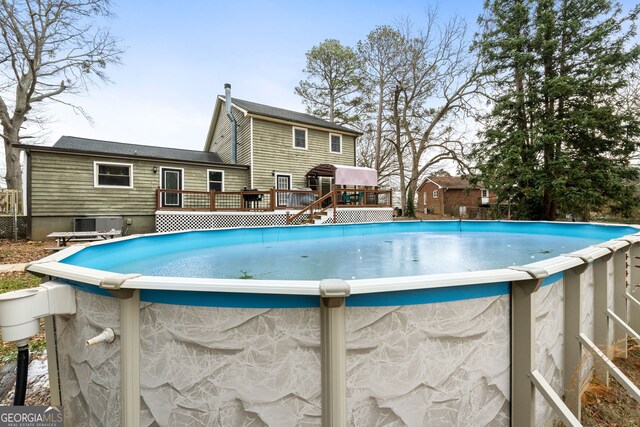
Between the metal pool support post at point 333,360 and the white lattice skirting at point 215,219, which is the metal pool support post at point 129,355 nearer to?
the metal pool support post at point 333,360

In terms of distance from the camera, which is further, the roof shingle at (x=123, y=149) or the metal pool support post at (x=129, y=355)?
the roof shingle at (x=123, y=149)

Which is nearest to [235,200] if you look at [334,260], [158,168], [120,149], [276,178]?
[276,178]

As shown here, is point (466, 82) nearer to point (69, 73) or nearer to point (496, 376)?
point (496, 376)

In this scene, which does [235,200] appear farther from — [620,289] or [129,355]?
[620,289]

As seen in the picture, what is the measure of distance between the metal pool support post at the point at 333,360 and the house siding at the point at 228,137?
46.3 feet

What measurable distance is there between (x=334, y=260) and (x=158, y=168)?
34.1ft

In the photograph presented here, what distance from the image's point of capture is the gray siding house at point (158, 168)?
1062 centimetres

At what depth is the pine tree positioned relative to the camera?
13109mm

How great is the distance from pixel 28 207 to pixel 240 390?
13.3m

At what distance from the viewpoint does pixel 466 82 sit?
19891mm

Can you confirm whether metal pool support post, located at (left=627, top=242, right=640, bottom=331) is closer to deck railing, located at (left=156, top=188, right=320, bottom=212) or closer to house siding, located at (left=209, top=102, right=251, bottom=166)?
deck railing, located at (left=156, top=188, right=320, bottom=212)

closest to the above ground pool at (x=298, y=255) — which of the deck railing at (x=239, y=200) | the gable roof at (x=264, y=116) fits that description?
the deck railing at (x=239, y=200)

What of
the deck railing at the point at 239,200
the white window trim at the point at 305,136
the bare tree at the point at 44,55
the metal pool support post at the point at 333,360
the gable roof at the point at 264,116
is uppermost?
the bare tree at the point at 44,55

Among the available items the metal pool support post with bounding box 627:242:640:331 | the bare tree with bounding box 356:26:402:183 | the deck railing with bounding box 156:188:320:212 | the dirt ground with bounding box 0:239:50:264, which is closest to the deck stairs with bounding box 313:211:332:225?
the deck railing with bounding box 156:188:320:212
